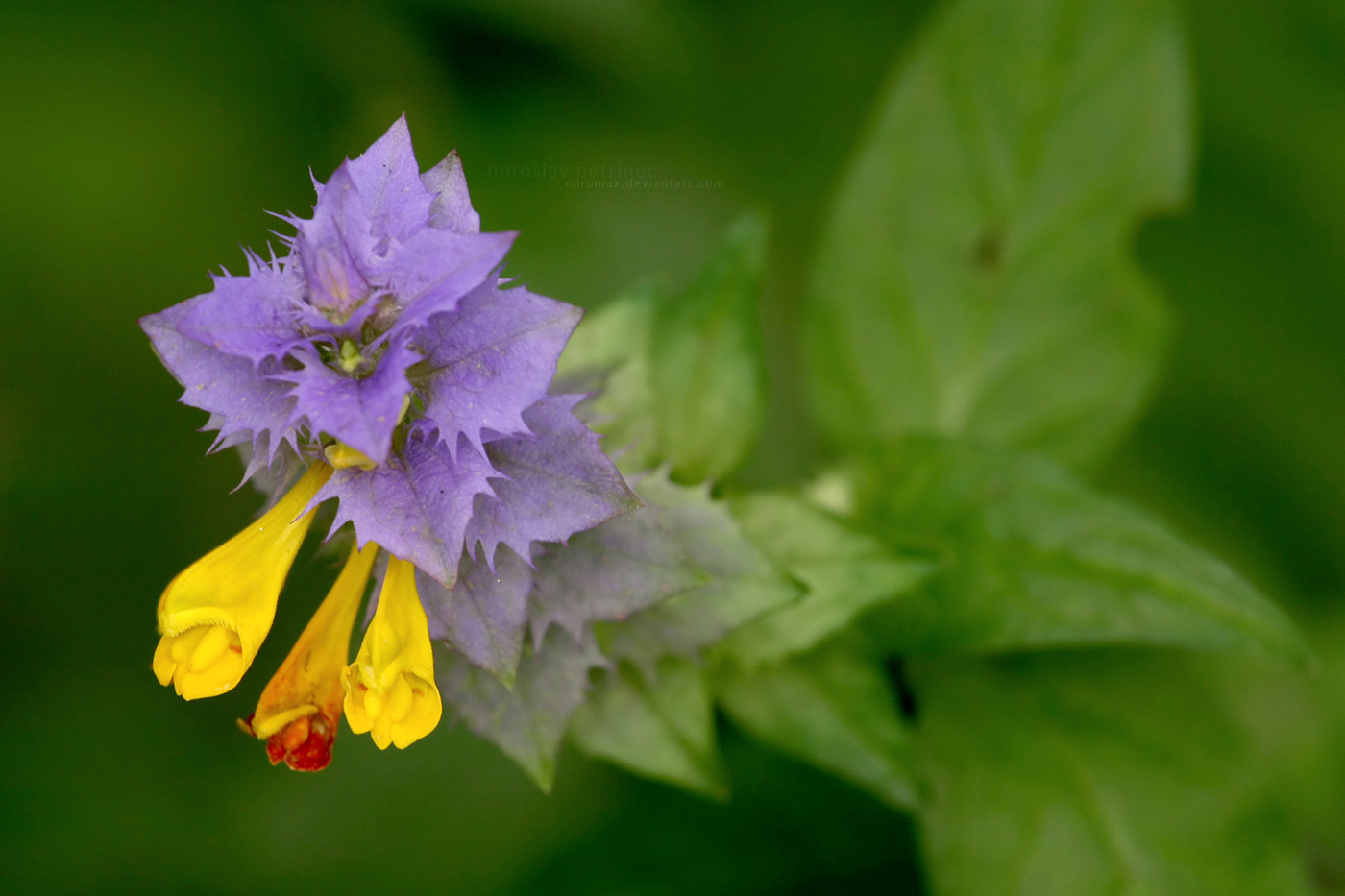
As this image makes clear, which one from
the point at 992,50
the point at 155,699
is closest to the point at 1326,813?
the point at 992,50

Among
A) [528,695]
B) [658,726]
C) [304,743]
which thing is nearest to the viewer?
[304,743]

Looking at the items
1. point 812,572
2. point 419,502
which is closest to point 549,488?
point 419,502

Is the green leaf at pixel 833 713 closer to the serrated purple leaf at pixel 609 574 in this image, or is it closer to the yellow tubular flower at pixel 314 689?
the serrated purple leaf at pixel 609 574

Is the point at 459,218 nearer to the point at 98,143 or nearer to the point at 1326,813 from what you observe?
the point at 98,143

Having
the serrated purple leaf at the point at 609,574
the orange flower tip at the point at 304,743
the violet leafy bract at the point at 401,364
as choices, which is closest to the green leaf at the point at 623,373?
the serrated purple leaf at the point at 609,574

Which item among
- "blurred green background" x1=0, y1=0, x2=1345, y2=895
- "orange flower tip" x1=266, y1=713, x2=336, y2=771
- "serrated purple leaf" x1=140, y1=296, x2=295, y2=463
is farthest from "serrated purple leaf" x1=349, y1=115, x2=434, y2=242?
"blurred green background" x1=0, y1=0, x2=1345, y2=895

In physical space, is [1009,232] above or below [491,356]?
below

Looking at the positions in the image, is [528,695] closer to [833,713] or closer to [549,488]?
[549,488]
